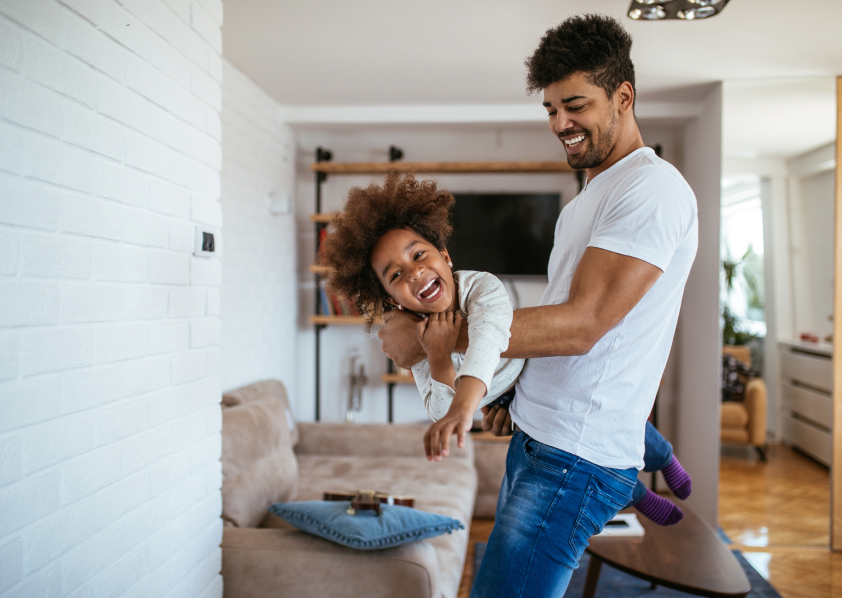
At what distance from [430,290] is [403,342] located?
4.6 inches

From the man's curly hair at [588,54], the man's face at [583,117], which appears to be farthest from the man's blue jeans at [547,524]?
the man's curly hair at [588,54]

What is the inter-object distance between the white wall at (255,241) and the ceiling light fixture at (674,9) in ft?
6.69

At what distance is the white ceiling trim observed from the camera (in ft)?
13.0

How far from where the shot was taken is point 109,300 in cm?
132

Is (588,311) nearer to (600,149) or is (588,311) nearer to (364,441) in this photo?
(600,149)

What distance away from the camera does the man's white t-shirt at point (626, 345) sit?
1.01m

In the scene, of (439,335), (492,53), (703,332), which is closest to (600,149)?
(439,335)

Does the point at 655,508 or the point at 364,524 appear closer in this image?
the point at 655,508

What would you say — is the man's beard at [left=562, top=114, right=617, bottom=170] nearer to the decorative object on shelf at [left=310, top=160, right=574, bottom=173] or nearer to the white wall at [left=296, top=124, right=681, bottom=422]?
the decorative object on shelf at [left=310, top=160, right=574, bottom=173]

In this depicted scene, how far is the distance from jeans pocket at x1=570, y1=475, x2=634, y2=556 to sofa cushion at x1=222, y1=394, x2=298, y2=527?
4.72ft

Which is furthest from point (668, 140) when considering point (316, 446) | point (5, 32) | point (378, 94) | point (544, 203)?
point (5, 32)

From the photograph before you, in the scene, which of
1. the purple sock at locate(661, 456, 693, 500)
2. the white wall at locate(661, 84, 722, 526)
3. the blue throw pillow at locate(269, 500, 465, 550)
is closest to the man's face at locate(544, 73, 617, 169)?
the purple sock at locate(661, 456, 693, 500)

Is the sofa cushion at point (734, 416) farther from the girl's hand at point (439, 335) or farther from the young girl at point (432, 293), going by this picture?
the girl's hand at point (439, 335)

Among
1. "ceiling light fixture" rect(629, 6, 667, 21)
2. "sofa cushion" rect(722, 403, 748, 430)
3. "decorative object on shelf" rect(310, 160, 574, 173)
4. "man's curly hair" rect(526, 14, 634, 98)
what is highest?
"ceiling light fixture" rect(629, 6, 667, 21)
